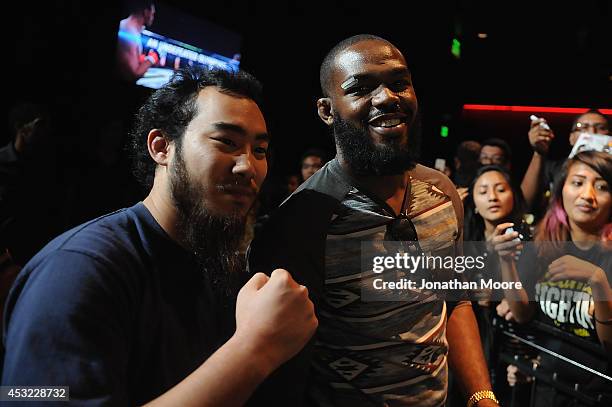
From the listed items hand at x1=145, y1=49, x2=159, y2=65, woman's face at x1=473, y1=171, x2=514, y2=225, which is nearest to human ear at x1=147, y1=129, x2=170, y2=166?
woman's face at x1=473, y1=171, x2=514, y2=225

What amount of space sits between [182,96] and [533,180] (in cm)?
273

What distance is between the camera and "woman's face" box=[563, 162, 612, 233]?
228 cm

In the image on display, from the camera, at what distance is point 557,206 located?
2453 millimetres

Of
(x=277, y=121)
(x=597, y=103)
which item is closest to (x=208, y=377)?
(x=277, y=121)

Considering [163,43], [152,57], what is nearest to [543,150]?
[152,57]

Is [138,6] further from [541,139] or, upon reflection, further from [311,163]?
[541,139]

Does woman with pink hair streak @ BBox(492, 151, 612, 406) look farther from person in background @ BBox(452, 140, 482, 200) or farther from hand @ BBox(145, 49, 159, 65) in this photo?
hand @ BBox(145, 49, 159, 65)

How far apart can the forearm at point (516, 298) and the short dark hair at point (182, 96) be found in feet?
5.37

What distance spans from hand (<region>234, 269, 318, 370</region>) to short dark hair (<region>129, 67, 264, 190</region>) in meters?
0.46

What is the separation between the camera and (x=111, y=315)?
2.75 feet

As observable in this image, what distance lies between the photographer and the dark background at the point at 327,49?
4449 mm

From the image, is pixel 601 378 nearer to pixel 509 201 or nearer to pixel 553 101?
pixel 509 201

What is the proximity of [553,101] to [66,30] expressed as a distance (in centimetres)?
608

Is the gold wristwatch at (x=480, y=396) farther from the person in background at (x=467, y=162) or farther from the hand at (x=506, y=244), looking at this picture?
the person in background at (x=467, y=162)
